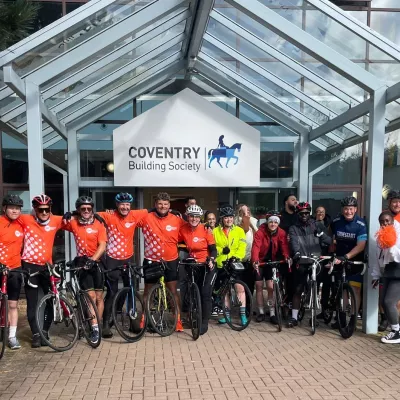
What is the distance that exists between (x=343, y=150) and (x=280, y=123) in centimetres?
176

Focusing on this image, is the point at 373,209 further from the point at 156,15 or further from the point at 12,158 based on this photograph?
the point at 12,158

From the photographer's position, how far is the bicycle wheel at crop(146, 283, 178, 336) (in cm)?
474

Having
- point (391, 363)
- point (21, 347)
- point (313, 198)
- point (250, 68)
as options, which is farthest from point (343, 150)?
point (21, 347)

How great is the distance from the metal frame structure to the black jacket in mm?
669

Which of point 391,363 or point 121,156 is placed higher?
point 121,156

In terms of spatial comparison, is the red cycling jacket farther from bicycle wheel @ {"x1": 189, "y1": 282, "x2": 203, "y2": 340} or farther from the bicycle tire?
the bicycle tire

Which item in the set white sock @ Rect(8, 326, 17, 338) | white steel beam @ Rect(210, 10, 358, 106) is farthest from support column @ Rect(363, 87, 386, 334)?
white sock @ Rect(8, 326, 17, 338)

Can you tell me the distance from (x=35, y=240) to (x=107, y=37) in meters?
2.68

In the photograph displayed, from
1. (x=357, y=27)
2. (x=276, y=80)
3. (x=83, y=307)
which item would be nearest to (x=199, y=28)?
(x=276, y=80)

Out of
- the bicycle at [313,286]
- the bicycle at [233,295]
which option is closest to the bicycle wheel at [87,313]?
the bicycle at [233,295]

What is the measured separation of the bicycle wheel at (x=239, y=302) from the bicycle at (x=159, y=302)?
772 millimetres

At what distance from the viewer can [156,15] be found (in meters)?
4.78

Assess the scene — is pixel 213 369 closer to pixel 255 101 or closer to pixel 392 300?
pixel 392 300

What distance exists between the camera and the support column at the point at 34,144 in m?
4.95
